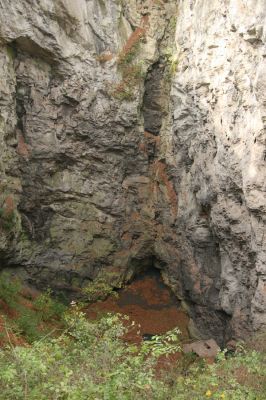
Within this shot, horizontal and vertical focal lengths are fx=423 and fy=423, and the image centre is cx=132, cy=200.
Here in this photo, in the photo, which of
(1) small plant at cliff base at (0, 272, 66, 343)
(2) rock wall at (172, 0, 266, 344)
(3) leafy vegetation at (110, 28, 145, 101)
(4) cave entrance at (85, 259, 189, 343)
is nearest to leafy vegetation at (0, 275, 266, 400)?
(2) rock wall at (172, 0, 266, 344)

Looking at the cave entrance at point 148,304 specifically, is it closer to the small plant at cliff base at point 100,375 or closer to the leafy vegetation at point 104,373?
the leafy vegetation at point 104,373

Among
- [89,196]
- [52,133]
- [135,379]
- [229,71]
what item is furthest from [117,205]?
[135,379]

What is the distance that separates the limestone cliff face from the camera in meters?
12.0

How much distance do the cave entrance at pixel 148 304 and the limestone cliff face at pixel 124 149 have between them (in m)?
0.41

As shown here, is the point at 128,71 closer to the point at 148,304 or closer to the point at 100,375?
the point at 148,304

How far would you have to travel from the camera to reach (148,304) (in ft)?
51.1

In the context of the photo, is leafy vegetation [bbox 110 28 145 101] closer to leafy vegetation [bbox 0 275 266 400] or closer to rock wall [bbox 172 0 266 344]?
rock wall [bbox 172 0 266 344]

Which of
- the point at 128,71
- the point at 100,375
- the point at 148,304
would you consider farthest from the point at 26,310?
the point at 128,71

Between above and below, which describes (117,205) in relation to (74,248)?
above

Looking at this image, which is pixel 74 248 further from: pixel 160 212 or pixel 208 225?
pixel 208 225

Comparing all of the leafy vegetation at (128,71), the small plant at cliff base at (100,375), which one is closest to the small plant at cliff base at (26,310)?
the small plant at cliff base at (100,375)

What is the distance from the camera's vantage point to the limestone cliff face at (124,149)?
12008 mm

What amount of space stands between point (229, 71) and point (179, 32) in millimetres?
4426

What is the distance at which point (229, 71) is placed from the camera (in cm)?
1130
